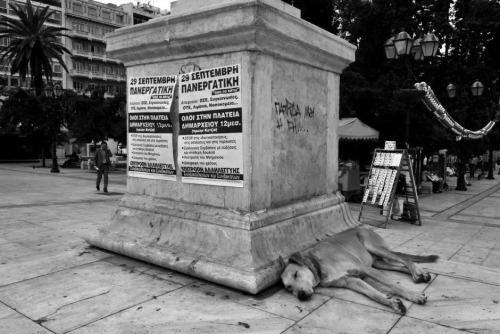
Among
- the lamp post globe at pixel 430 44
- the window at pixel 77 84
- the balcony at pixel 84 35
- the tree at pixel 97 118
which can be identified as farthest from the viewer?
the window at pixel 77 84

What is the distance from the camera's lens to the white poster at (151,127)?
4586mm

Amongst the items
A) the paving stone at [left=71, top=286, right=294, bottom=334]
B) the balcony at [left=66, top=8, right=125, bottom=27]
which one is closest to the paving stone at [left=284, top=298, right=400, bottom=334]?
the paving stone at [left=71, top=286, right=294, bottom=334]

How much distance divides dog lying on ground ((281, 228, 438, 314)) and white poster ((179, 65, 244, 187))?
0.99 meters

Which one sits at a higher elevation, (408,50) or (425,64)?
(425,64)

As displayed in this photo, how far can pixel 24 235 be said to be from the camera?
237 inches

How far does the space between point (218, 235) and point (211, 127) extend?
113 centimetres

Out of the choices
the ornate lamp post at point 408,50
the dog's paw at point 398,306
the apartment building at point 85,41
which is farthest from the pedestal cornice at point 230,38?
the apartment building at point 85,41

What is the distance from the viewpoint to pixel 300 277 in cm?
354

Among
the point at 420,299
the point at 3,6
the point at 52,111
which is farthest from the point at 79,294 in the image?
the point at 3,6

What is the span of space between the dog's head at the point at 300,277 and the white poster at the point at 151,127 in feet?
5.66

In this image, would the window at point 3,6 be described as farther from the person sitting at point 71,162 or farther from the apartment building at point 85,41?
the person sitting at point 71,162

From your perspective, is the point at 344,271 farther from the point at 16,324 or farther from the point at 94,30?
the point at 94,30

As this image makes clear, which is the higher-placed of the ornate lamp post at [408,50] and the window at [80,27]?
the window at [80,27]

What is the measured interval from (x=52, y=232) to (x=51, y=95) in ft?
73.2
